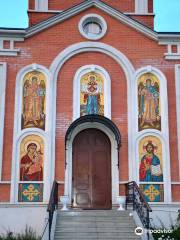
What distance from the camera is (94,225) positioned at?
11.5 m

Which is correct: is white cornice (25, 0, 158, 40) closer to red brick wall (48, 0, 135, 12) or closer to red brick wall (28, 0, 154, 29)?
red brick wall (28, 0, 154, 29)

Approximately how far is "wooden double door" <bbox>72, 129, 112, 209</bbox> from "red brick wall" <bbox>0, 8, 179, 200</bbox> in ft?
1.73

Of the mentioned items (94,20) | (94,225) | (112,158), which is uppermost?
(94,20)

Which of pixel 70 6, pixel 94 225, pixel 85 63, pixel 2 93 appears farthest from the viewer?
pixel 70 6

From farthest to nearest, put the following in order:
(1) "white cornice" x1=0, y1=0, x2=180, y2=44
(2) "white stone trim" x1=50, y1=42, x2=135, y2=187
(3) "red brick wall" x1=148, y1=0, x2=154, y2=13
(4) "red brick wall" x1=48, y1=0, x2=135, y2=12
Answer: (3) "red brick wall" x1=148, y1=0, x2=154, y2=13
(4) "red brick wall" x1=48, y1=0, x2=135, y2=12
(1) "white cornice" x1=0, y1=0, x2=180, y2=44
(2) "white stone trim" x1=50, y1=42, x2=135, y2=187

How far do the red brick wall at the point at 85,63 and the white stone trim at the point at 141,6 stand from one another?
1801mm

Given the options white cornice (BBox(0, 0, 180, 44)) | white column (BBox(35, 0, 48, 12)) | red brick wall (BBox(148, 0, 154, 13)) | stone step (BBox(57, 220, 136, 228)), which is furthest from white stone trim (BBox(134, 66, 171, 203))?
white column (BBox(35, 0, 48, 12))

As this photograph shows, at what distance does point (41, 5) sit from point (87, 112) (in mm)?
4479

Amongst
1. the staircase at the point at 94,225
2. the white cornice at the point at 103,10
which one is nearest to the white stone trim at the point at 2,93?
the white cornice at the point at 103,10

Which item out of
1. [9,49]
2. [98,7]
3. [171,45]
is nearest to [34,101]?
[9,49]

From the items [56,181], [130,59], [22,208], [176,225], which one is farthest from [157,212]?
[130,59]

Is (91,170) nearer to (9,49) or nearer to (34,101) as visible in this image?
(34,101)

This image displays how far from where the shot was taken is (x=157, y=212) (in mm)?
13148

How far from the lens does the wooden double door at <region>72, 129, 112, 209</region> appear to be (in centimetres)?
1360
